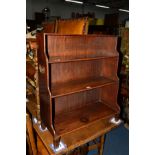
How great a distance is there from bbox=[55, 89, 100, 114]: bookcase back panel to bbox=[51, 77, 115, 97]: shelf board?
0.20 m

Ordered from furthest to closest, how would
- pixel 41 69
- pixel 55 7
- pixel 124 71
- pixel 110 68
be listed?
pixel 55 7 < pixel 124 71 < pixel 110 68 < pixel 41 69

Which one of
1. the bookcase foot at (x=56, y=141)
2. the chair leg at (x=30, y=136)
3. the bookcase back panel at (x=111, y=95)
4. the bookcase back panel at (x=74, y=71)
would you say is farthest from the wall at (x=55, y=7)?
the bookcase foot at (x=56, y=141)

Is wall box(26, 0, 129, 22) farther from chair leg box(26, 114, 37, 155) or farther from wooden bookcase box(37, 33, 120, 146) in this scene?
chair leg box(26, 114, 37, 155)

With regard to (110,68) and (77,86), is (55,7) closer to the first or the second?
(110,68)

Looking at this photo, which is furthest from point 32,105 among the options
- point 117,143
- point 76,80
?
point 117,143

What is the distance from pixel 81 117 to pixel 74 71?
47cm

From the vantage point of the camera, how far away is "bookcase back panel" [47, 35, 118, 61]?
4.88 feet

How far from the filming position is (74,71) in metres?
1.74

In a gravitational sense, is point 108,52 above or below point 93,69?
above
